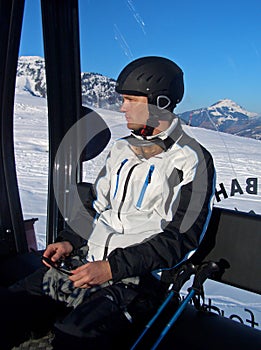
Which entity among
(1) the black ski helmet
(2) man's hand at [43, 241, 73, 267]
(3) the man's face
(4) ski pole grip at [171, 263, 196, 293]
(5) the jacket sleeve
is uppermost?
(1) the black ski helmet

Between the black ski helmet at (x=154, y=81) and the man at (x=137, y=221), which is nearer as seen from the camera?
the man at (x=137, y=221)

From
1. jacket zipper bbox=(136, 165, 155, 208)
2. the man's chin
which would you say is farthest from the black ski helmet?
jacket zipper bbox=(136, 165, 155, 208)

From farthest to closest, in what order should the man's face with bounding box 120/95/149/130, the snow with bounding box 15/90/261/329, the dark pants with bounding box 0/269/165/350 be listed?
the snow with bounding box 15/90/261/329 → the man's face with bounding box 120/95/149/130 → the dark pants with bounding box 0/269/165/350

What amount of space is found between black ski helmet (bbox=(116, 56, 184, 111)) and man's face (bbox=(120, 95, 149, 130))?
3 centimetres

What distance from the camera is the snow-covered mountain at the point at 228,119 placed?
1.87m

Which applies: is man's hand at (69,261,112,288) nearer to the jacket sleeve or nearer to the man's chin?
the jacket sleeve

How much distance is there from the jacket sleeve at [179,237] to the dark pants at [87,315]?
0.10m

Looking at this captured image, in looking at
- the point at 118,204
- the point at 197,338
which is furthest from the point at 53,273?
the point at 197,338

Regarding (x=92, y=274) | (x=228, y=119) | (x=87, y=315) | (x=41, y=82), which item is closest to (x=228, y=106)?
(x=228, y=119)

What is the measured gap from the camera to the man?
1524 millimetres

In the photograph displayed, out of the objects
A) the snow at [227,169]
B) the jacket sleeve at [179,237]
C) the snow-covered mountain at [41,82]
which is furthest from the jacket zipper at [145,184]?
the snow-covered mountain at [41,82]

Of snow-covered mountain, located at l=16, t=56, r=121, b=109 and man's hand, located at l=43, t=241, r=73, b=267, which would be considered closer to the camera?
man's hand, located at l=43, t=241, r=73, b=267

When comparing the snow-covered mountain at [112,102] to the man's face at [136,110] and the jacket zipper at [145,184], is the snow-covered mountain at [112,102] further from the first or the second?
the jacket zipper at [145,184]

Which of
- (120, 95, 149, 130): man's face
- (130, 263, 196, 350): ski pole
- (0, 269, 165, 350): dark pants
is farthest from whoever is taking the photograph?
(120, 95, 149, 130): man's face
